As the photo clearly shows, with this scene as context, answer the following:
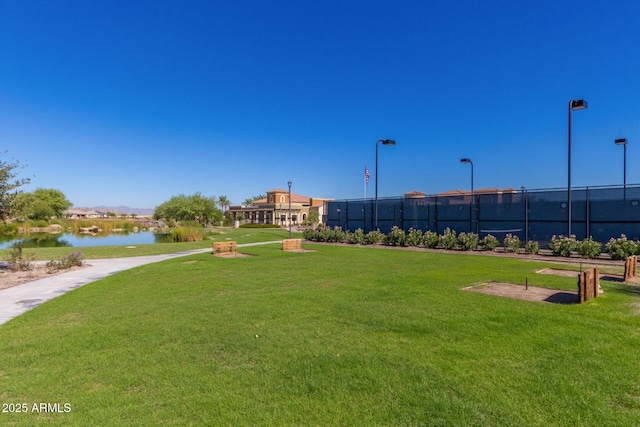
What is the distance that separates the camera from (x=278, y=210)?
3029 inches

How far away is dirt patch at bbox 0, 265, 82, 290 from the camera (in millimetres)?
10040

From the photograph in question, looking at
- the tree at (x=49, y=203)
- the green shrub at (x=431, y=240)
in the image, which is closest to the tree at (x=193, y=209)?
the tree at (x=49, y=203)

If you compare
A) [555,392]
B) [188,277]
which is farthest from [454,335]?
[188,277]

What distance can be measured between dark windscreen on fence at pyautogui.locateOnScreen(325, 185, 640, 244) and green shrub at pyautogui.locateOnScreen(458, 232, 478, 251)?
226 cm

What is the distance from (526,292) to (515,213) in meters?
12.9

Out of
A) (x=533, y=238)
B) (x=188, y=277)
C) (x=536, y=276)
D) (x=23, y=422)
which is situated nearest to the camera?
(x=23, y=422)

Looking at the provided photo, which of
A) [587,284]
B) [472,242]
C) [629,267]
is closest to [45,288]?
[587,284]

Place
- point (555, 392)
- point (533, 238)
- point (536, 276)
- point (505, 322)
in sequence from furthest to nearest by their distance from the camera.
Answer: point (533, 238) < point (536, 276) < point (505, 322) < point (555, 392)

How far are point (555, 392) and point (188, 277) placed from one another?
9288 mm

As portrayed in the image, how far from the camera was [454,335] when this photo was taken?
5.02 metres

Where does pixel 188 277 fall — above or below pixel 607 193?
below

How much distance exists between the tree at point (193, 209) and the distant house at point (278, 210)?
10995 millimetres

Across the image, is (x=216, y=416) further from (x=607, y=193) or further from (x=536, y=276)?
(x=607, y=193)

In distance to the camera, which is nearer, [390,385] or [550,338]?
[390,385]
